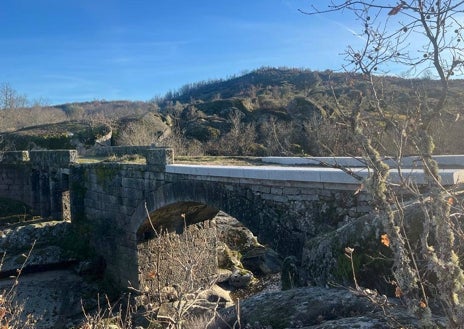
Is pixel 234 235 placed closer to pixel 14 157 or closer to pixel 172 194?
pixel 172 194

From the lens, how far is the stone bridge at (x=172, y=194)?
5.94 meters

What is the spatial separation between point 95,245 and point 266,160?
18.6 ft

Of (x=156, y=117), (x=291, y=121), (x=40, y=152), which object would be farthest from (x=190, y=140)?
(x=40, y=152)

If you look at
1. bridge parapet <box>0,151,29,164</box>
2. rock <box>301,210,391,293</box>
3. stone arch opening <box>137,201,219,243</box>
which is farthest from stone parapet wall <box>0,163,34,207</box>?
rock <box>301,210,391,293</box>

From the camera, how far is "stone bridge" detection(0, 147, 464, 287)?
234 inches

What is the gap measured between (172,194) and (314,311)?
621 centimetres

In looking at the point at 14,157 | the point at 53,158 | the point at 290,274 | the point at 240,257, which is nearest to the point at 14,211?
the point at 14,157

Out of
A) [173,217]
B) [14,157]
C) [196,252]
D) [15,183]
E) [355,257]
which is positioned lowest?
[196,252]

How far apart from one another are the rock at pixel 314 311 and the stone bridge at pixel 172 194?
965 millimetres

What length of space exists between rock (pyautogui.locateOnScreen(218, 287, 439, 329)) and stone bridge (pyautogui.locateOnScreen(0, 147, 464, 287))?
97 centimetres

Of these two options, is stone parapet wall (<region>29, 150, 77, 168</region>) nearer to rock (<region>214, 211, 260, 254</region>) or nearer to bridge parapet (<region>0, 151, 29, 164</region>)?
bridge parapet (<region>0, 151, 29, 164</region>)

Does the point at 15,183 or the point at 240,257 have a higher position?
the point at 15,183

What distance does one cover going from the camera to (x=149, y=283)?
452 inches

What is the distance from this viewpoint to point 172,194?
9.46 meters
